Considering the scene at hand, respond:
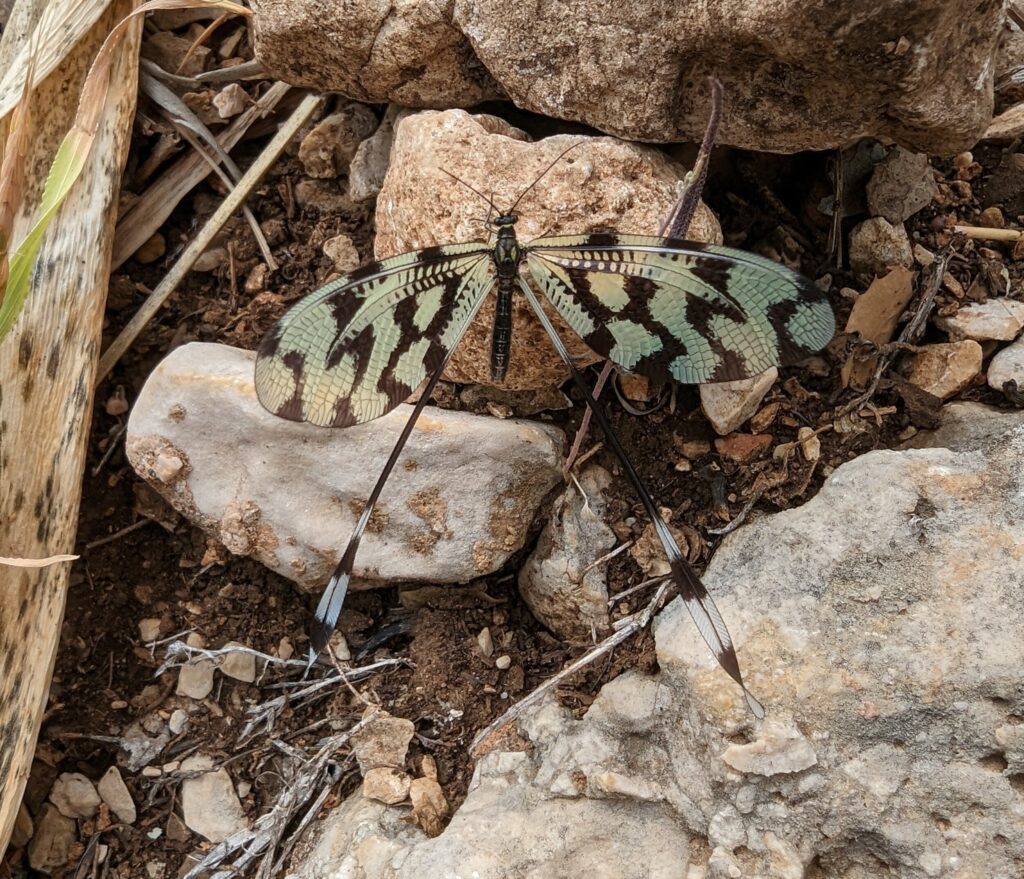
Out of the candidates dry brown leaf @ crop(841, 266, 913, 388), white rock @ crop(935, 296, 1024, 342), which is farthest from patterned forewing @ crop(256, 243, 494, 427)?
white rock @ crop(935, 296, 1024, 342)

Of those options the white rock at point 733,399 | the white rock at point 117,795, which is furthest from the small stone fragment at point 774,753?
the white rock at point 117,795

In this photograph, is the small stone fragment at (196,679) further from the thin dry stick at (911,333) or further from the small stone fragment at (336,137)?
the thin dry stick at (911,333)

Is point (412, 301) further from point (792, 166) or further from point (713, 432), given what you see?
point (792, 166)

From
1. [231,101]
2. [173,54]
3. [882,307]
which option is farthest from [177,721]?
[882,307]

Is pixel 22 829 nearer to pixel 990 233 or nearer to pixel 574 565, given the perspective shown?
pixel 574 565

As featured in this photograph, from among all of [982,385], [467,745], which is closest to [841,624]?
[982,385]

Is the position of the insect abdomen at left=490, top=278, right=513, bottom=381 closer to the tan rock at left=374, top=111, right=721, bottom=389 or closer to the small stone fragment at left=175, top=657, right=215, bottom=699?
the tan rock at left=374, top=111, right=721, bottom=389
